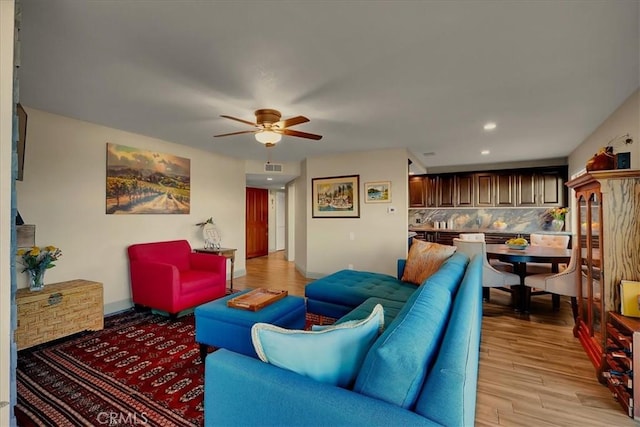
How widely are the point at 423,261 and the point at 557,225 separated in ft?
14.3

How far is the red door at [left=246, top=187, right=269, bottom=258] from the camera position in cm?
810

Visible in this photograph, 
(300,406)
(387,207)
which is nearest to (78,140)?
(300,406)

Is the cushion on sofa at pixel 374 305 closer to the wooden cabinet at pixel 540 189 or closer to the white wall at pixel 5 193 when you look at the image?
the white wall at pixel 5 193

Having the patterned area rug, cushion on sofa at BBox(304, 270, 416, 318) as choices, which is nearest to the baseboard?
the patterned area rug

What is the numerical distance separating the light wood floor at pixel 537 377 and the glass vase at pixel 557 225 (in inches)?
103

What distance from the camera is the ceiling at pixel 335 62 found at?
63.6 inches

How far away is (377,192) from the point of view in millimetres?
4977

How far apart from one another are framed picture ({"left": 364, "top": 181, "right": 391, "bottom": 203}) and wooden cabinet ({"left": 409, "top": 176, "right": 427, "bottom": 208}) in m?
2.27

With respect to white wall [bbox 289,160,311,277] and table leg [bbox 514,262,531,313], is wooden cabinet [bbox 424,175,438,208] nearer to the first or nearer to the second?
white wall [bbox 289,160,311,277]

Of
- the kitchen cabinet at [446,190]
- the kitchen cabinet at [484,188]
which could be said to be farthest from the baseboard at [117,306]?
the kitchen cabinet at [484,188]

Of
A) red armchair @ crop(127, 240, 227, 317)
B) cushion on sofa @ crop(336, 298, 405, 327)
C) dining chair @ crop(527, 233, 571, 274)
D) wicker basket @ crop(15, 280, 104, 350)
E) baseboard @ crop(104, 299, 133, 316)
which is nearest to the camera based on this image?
cushion on sofa @ crop(336, 298, 405, 327)

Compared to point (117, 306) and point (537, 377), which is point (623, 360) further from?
point (117, 306)

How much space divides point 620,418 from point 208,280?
384 centimetres

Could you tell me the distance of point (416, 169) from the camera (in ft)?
20.2
